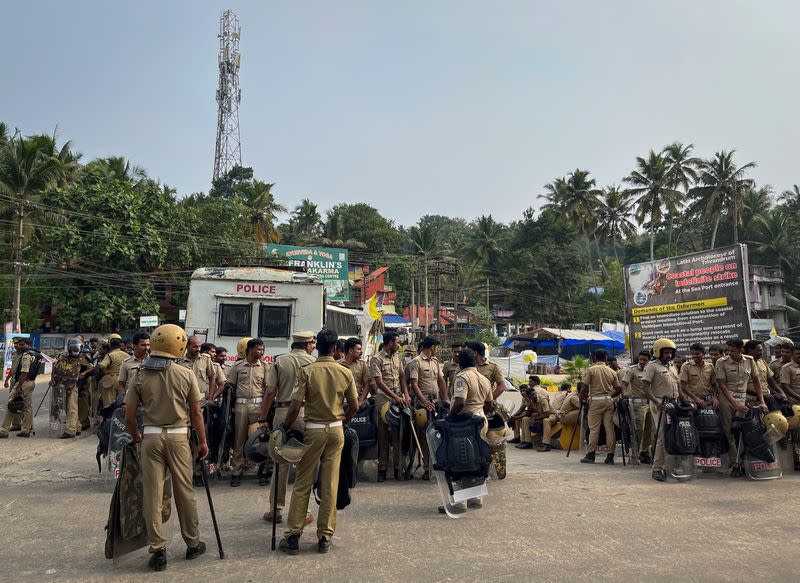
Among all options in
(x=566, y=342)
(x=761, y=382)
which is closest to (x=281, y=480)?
(x=761, y=382)

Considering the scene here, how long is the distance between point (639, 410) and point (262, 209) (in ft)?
138

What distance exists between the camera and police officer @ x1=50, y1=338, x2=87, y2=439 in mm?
11039

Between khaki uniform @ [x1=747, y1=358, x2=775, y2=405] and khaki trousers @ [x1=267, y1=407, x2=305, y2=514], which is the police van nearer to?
khaki trousers @ [x1=267, y1=407, x2=305, y2=514]

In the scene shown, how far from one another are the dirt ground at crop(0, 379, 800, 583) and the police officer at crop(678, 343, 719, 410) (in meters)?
1.10

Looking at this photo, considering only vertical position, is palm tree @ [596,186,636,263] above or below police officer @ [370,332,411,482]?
above

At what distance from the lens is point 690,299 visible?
15164 millimetres

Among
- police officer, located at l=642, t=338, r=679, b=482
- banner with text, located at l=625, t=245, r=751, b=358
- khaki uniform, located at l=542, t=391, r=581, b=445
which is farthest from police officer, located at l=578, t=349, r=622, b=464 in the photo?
banner with text, located at l=625, t=245, r=751, b=358

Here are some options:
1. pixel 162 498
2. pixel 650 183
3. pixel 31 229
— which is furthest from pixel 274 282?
pixel 650 183

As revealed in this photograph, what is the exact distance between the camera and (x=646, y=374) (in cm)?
801

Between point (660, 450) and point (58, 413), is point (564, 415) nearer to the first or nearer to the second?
point (660, 450)

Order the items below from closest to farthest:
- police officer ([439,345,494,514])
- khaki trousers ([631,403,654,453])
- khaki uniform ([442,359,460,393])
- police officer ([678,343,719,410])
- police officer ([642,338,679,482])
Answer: police officer ([439,345,494,514])
police officer ([642,338,679,482])
police officer ([678,343,719,410])
khaki uniform ([442,359,460,393])
khaki trousers ([631,403,654,453])

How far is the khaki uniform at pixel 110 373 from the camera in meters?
10.2

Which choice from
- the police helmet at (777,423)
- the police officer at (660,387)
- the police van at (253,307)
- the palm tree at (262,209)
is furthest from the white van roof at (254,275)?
the palm tree at (262,209)

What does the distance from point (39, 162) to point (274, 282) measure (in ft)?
82.9
